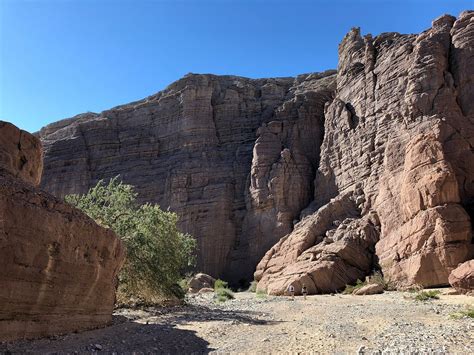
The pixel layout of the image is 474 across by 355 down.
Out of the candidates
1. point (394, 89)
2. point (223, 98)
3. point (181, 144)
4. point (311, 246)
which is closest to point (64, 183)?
point (181, 144)

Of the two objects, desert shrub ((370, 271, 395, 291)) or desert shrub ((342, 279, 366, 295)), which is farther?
desert shrub ((342, 279, 366, 295))

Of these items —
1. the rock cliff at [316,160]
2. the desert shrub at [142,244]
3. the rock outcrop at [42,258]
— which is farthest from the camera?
the rock cliff at [316,160]

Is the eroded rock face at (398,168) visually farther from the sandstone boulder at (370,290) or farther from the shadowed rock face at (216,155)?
the shadowed rock face at (216,155)

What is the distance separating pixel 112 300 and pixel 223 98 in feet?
166

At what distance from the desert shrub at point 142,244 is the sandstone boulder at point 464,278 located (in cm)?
1426

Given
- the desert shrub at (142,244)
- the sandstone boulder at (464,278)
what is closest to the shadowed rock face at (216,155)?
the desert shrub at (142,244)

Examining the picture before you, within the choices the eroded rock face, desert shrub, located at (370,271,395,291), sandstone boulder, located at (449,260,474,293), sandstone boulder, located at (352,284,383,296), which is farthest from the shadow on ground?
the eroded rock face

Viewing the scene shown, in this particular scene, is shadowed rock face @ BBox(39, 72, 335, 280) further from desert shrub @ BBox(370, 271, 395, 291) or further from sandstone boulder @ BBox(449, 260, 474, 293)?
sandstone boulder @ BBox(449, 260, 474, 293)

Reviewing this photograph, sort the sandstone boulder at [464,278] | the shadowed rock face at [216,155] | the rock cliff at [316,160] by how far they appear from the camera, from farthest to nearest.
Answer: the shadowed rock face at [216,155] → the rock cliff at [316,160] → the sandstone boulder at [464,278]

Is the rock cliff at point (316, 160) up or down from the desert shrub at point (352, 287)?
up

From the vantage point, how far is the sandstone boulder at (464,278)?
792 inches

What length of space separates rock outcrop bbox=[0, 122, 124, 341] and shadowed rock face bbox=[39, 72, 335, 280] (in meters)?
34.6

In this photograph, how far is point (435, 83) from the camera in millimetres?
33875

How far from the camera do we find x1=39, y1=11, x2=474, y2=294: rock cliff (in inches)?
1112
